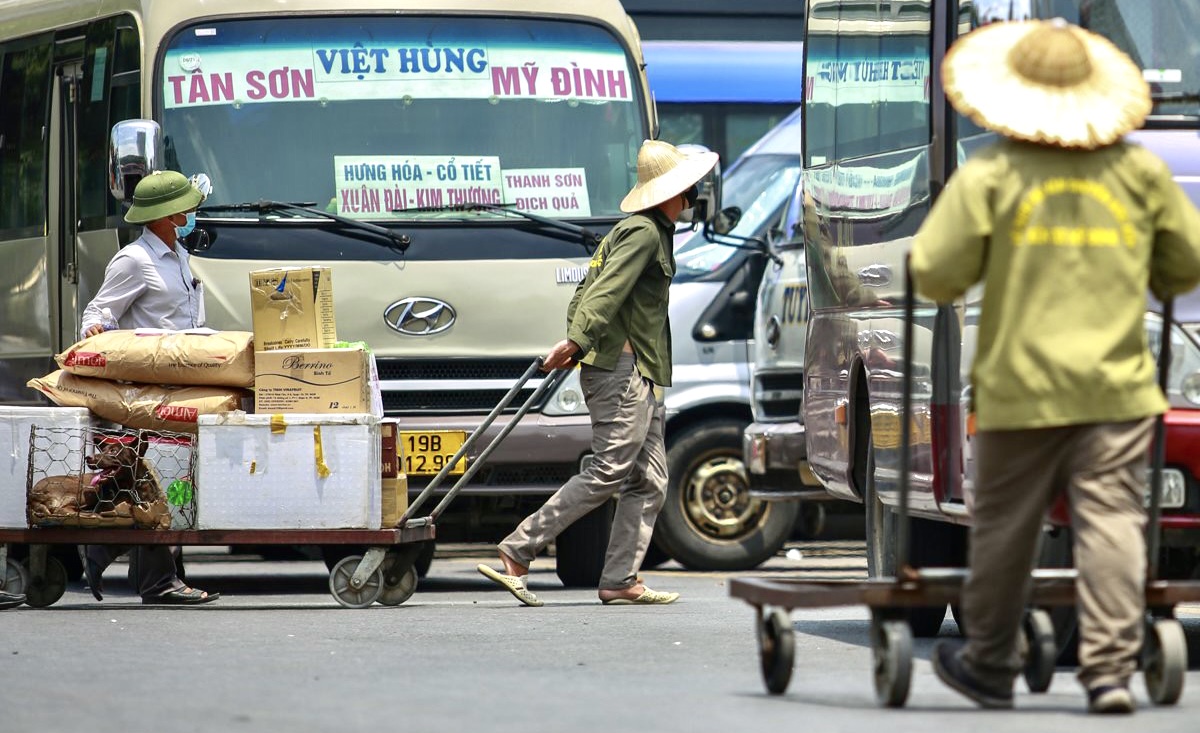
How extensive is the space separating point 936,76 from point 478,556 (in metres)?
7.98

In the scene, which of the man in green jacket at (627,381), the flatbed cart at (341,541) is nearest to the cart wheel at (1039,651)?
the man in green jacket at (627,381)

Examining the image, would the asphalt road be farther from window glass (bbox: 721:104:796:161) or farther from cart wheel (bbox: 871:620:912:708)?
window glass (bbox: 721:104:796:161)

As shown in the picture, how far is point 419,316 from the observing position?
11.4 meters

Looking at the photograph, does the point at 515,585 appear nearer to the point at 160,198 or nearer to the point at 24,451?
the point at 24,451

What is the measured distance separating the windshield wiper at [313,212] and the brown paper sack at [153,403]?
150 centimetres

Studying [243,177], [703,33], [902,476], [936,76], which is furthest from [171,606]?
[703,33]

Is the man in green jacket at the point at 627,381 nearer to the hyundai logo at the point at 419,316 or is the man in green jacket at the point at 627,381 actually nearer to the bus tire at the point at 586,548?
the hyundai logo at the point at 419,316

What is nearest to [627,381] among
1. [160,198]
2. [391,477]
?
[391,477]

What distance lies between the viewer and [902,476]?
6.26 meters

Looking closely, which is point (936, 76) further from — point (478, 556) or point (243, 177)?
point (478, 556)

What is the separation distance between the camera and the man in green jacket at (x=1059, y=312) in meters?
6.09

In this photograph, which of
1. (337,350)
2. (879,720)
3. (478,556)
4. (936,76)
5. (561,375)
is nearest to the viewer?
(879,720)

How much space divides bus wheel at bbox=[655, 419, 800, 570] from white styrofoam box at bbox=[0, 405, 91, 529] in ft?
13.2

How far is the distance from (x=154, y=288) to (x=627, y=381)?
212cm
